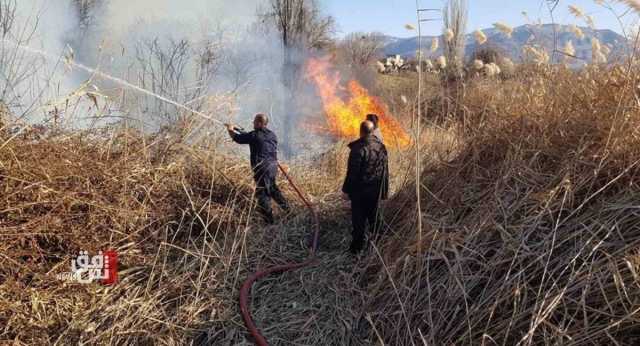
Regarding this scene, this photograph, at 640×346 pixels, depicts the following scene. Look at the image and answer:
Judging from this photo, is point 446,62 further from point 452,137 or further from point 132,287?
point 132,287

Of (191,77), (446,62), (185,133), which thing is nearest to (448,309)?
(185,133)

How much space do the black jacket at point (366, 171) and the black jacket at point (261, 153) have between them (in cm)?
114

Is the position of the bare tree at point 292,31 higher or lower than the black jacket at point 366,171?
higher

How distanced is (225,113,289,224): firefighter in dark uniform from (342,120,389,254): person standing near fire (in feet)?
3.57

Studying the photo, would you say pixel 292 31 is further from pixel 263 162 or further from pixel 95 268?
pixel 95 268

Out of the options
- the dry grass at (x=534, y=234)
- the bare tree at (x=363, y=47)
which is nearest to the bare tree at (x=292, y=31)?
the bare tree at (x=363, y=47)

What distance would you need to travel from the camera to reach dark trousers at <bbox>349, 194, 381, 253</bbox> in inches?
166

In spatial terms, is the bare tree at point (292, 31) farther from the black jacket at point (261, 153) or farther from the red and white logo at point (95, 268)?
the red and white logo at point (95, 268)

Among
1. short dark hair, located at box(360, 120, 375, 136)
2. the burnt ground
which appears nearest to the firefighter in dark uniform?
the burnt ground

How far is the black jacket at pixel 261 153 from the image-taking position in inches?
199

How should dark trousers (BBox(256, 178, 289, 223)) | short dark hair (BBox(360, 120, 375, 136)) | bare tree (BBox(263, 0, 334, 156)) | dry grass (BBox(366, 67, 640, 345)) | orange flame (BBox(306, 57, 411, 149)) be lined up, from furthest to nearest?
1. bare tree (BBox(263, 0, 334, 156))
2. orange flame (BBox(306, 57, 411, 149))
3. dark trousers (BBox(256, 178, 289, 223))
4. short dark hair (BBox(360, 120, 375, 136))
5. dry grass (BBox(366, 67, 640, 345))

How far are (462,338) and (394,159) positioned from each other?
509 cm

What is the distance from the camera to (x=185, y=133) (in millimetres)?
4914

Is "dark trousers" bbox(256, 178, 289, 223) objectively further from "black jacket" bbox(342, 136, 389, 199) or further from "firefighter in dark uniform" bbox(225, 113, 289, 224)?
"black jacket" bbox(342, 136, 389, 199)
